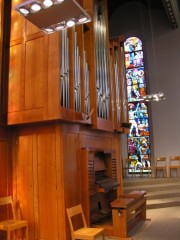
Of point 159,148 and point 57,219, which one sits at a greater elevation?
point 159,148

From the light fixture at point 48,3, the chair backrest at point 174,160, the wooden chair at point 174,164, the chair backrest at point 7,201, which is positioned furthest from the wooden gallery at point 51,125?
the chair backrest at point 174,160

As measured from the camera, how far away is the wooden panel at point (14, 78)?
503cm

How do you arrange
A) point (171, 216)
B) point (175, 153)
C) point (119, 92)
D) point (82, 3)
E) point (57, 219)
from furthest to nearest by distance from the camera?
point (175, 153) < point (119, 92) < point (171, 216) < point (82, 3) < point (57, 219)

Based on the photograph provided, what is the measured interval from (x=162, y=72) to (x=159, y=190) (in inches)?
183

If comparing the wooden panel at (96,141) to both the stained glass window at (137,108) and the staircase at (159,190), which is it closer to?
the staircase at (159,190)

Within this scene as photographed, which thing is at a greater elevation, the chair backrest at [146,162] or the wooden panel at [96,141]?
the wooden panel at [96,141]

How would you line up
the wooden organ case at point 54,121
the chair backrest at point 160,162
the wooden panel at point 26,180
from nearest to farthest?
the wooden organ case at point 54,121 < the wooden panel at point 26,180 < the chair backrest at point 160,162

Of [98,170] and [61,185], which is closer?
[61,185]

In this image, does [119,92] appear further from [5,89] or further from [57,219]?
[57,219]

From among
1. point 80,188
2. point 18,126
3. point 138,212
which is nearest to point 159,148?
point 138,212

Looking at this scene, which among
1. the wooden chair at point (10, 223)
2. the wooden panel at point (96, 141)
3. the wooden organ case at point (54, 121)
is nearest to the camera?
the wooden chair at point (10, 223)

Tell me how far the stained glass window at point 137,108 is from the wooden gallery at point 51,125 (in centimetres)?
511

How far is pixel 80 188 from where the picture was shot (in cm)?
520

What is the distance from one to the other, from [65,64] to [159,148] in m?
6.81
